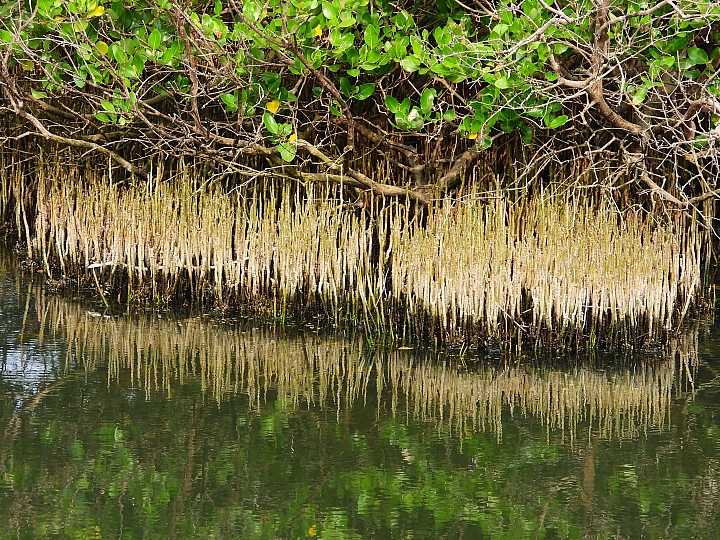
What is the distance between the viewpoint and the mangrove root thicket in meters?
4.59

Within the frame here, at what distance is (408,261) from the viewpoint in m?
4.85

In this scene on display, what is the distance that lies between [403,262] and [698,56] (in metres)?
1.65

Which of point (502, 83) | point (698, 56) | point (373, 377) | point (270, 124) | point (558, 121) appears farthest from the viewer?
point (270, 124)

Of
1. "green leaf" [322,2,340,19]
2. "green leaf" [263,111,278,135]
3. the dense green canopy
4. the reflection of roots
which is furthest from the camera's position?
"green leaf" [263,111,278,135]

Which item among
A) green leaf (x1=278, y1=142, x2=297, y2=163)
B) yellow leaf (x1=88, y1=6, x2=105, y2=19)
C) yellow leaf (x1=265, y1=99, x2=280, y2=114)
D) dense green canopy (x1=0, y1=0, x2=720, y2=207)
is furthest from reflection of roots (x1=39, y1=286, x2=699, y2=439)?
yellow leaf (x1=88, y1=6, x2=105, y2=19)

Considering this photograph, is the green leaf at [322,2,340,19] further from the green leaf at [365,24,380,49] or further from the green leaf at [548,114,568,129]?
the green leaf at [548,114,568,129]

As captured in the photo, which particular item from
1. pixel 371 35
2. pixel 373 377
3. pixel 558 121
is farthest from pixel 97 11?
pixel 558 121

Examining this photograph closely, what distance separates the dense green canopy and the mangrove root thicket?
269mm

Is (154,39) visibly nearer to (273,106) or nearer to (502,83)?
(273,106)

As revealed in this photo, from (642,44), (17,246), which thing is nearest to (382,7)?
(642,44)

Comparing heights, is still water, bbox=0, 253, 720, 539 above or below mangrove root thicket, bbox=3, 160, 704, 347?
below

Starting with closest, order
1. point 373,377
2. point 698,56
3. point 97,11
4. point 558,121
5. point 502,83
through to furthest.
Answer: point 373,377 < point 502,83 < point 97,11 < point 698,56 < point 558,121

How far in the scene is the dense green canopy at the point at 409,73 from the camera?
442cm

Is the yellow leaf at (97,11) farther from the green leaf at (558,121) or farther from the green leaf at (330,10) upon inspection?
the green leaf at (558,121)
